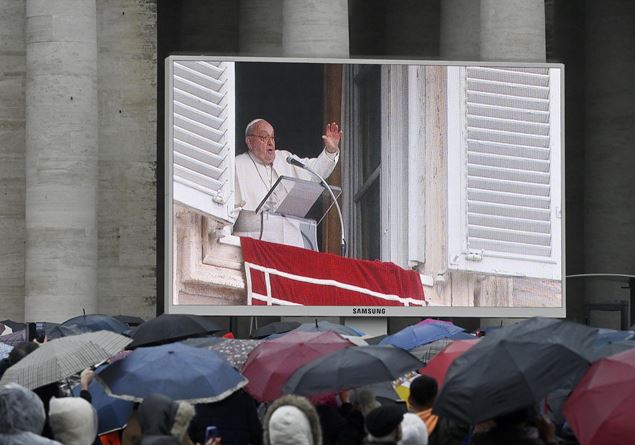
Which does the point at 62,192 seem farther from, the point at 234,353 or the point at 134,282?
the point at 234,353

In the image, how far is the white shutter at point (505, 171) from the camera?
34.5 meters

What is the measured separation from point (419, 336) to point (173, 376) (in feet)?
22.0

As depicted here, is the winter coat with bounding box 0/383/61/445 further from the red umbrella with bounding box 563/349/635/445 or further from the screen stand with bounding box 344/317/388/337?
the screen stand with bounding box 344/317/388/337

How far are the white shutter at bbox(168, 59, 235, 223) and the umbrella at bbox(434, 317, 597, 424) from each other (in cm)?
2045

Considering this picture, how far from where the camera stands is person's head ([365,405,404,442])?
486 inches

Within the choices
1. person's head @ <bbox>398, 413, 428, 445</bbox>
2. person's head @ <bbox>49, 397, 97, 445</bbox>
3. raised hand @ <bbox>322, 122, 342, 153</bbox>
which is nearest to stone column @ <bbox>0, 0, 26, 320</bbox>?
raised hand @ <bbox>322, 122, 342, 153</bbox>

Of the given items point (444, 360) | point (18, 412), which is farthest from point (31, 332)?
point (18, 412)

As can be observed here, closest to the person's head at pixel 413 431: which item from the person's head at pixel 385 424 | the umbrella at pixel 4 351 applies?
the person's head at pixel 385 424

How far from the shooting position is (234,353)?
18719 mm

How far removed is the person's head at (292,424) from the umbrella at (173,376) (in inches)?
121

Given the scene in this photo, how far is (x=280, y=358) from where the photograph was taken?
56.6 ft

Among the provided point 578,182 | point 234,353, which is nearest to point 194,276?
point 234,353

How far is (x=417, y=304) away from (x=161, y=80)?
1355cm

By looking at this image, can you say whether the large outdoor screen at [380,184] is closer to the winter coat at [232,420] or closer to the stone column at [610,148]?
the stone column at [610,148]
